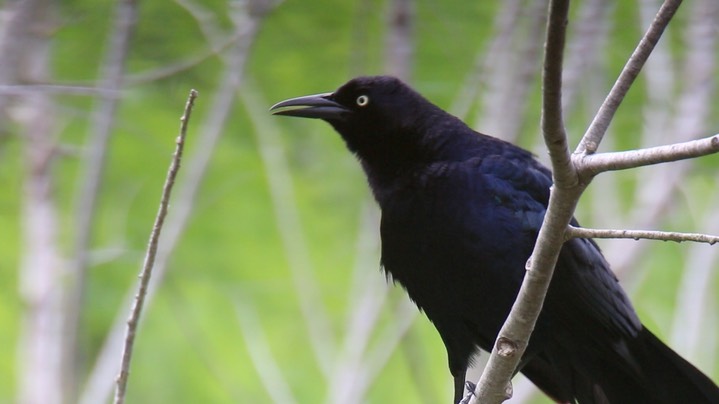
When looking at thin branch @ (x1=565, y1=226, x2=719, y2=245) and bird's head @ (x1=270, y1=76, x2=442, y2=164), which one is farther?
bird's head @ (x1=270, y1=76, x2=442, y2=164)

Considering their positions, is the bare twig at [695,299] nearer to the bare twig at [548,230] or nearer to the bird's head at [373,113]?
the bird's head at [373,113]

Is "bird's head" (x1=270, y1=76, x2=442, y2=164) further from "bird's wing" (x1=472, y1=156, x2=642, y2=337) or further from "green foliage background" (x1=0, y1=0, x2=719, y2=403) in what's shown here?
"green foliage background" (x1=0, y1=0, x2=719, y2=403)

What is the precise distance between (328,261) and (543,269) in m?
6.26

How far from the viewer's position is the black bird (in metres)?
4.20

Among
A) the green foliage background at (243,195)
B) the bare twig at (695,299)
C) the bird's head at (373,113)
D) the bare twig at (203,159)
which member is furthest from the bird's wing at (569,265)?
the bare twig at (695,299)

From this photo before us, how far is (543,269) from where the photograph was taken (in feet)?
10.2

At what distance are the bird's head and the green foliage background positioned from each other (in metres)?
1.91

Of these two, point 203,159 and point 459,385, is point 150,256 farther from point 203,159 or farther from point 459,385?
point 203,159

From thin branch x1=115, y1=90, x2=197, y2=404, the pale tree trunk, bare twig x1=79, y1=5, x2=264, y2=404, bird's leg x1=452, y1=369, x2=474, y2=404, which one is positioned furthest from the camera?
the pale tree trunk

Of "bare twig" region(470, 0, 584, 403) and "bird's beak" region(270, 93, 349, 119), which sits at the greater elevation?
"bird's beak" region(270, 93, 349, 119)

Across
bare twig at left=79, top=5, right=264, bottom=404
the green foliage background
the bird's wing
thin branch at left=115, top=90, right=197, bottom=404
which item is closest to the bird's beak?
the bird's wing

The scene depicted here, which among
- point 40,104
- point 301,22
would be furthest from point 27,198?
point 301,22

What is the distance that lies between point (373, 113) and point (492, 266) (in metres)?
0.95

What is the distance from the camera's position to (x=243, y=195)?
8727 millimetres
